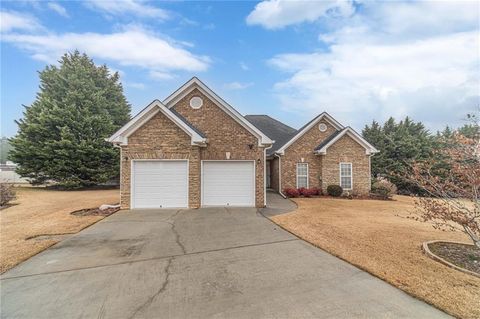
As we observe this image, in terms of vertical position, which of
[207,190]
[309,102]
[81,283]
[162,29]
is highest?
[162,29]

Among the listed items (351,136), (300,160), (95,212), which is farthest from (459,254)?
(351,136)

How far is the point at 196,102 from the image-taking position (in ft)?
46.8

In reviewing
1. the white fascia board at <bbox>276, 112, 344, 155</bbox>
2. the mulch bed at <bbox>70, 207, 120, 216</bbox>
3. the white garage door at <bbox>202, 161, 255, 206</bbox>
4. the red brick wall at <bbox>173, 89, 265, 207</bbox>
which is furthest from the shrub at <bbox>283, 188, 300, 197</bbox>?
the mulch bed at <bbox>70, 207, 120, 216</bbox>

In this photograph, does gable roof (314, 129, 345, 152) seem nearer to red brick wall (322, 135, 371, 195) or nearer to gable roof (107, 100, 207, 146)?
red brick wall (322, 135, 371, 195)

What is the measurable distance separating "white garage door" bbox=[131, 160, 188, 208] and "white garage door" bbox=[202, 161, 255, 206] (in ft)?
3.94

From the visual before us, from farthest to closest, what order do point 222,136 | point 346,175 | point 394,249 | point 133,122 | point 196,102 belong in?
point 346,175 < point 196,102 < point 222,136 < point 133,122 < point 394,249

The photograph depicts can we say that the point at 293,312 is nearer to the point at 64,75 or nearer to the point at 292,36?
the point at 292,36

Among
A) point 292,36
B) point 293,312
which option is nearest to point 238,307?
point 293,312

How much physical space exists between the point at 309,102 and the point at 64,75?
73.3 feet

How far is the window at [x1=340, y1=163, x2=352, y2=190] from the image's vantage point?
18703mm

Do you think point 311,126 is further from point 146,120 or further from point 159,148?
point 146,120

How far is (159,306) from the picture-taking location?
3805 mm

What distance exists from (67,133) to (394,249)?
939 inches

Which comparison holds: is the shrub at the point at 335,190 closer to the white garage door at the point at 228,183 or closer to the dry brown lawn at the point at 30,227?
the white garage door at the point at 228,183
